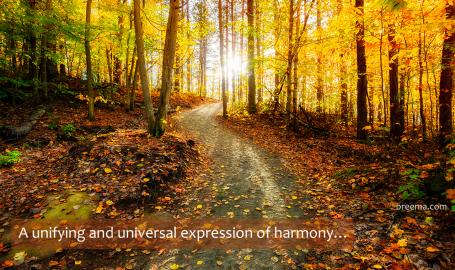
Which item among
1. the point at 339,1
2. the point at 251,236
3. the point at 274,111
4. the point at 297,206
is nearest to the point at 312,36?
the point at 339,1

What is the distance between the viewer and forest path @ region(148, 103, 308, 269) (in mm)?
4340

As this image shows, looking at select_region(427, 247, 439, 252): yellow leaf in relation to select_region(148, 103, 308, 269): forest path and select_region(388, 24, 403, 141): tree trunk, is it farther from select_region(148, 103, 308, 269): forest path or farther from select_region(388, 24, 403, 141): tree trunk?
select_region(388, 24, 403, 141): tree trunk

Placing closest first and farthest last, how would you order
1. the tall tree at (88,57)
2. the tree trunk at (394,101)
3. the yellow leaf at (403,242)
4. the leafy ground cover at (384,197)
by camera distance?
the leafy ground cover at (384,197) < the yellow leaf at (403,242) < the tree trunk at (394,101) < the tall tree at (88,57)

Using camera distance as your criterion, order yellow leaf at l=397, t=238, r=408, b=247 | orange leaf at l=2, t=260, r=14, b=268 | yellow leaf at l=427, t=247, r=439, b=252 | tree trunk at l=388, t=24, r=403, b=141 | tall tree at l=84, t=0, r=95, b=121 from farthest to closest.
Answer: tall tree at l=84, t=0, r=95, b=121, tree trunk at l=388, t=24, r=403, b=141, orange leaf at l=2, t=260, r=14, b=268, yellow leaf at l=397, t=238, r=408, b=247, yellow leaf at l=427, t=247, r=439, b=252

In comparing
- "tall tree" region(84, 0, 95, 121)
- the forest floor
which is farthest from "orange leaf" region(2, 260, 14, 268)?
"tall tree" region(84, 0, 95, 121)

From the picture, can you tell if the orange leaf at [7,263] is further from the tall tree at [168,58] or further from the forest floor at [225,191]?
the tall tree at [168,58]

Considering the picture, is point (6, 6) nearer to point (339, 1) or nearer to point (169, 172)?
point (169, 172)

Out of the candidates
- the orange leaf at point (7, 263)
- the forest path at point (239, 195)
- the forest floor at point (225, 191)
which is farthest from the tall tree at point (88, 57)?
the orange leaf at point (7, 263)

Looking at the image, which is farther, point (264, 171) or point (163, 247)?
point (264, 171)

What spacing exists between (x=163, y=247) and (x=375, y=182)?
508 centimetres

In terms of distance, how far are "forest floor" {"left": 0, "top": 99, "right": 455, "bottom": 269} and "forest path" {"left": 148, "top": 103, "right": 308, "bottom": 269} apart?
0.02 m

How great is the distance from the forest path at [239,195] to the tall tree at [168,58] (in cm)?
224

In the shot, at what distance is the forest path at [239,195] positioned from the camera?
4340mm

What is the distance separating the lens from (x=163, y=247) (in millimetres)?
4742
